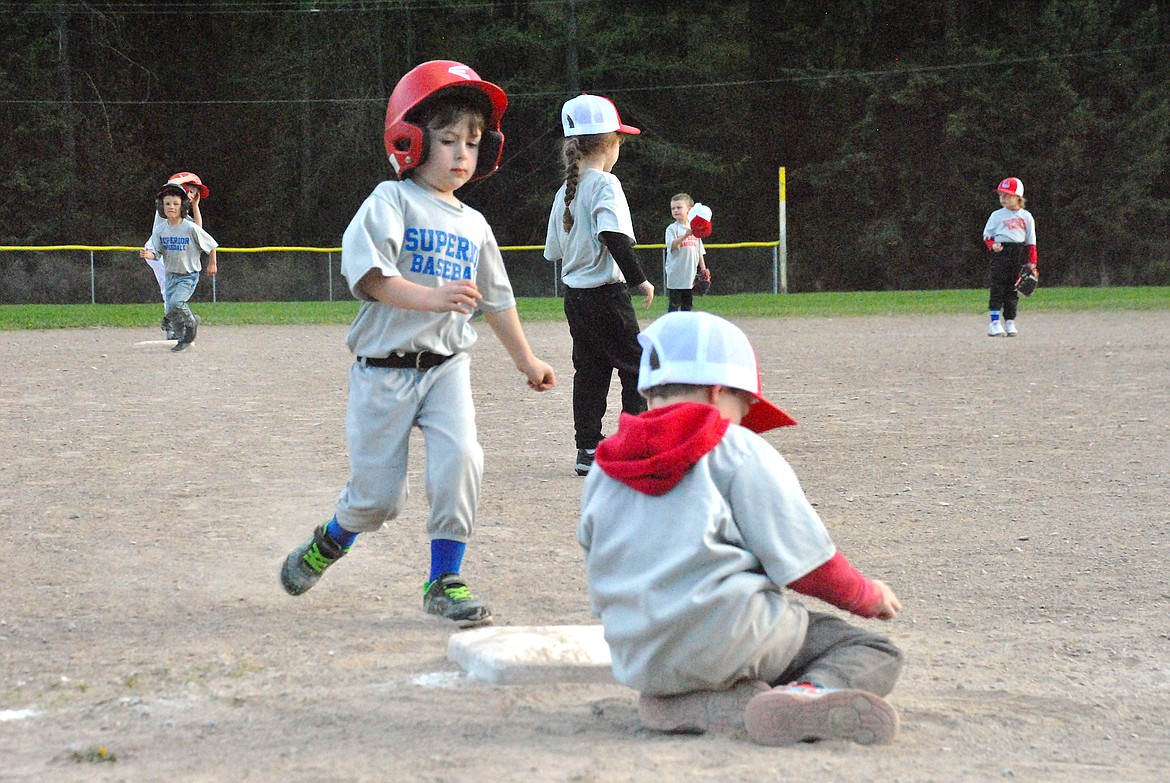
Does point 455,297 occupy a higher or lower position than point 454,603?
higher

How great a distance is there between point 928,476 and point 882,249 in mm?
32332

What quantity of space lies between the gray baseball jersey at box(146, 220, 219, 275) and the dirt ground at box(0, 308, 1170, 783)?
173 inches

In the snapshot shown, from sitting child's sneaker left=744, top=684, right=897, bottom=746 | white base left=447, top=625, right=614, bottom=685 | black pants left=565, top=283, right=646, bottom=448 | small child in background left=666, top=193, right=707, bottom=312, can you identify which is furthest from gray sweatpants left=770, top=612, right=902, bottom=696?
small child in background left=666, top=193, right=707, bottom=312

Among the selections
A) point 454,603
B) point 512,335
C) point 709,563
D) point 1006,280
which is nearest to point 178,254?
point 1006,280

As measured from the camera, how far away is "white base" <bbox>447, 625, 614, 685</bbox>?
3344mm

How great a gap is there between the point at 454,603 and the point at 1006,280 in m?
12.6

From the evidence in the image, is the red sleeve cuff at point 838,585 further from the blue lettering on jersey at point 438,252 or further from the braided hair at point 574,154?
the braided hair at point 574,154

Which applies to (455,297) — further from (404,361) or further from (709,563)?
(709,563)

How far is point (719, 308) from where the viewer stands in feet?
75.9

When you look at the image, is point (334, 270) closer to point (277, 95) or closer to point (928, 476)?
point (277, 95)

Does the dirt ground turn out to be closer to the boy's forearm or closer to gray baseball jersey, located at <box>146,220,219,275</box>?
the boy's forearm

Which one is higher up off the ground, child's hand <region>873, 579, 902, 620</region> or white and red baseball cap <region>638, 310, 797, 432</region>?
white and red baseball cap <region>638, 310, 797, 432</region>

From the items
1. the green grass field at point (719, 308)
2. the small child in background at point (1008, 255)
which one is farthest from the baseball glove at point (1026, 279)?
the green grass field at point (719, 308)

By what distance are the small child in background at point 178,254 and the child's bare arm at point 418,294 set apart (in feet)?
33.9
